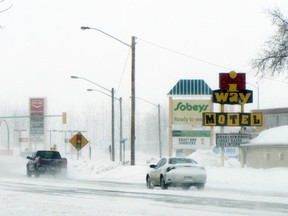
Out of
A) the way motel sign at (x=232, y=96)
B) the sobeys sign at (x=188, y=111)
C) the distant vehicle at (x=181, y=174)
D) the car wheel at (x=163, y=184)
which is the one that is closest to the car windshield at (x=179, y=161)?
the distant vehicle at (x=181, y=174)

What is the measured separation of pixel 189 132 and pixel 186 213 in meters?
36.4

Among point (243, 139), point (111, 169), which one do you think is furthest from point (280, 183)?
point (111, 169)

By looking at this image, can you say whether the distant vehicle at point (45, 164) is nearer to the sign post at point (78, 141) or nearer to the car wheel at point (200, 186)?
the sign post at point (78, 141)

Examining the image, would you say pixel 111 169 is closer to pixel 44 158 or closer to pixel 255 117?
pixel 44 158

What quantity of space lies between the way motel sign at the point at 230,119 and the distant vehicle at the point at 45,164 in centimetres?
959

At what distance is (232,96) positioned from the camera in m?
41.5

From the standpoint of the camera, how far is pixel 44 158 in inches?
1710

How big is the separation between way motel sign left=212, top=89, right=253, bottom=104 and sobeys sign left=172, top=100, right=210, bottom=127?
32.4 feet


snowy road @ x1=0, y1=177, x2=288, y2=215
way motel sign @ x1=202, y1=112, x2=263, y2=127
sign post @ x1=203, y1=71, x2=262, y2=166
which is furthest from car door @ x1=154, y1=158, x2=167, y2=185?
way motel sign @ x1=202, y1=112, x2=263, y2=127

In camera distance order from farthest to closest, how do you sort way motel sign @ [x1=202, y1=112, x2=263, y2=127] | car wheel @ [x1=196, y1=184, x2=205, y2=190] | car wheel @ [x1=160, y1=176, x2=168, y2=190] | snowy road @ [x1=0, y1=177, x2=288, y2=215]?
way motel sign @ [x1=202, y1=112, x2=263, y2=127] < car wheel @ [x1=196, y1=184, x2=205, y2=190] < car wheel @ [x1=160, y1=176, x2=168, y2=190] < snowy road @ [x1=0, y1=177, x2=288, y2=215]

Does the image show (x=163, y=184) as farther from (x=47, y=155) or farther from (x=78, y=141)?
(x=78, y=141)

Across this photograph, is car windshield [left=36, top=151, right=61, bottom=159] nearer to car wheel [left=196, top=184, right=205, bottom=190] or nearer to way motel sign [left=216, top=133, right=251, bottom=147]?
way motel sign [left=216, top=133, right=251, bottom=147]

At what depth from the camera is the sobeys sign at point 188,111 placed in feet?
169

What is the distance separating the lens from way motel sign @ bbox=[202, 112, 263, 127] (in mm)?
40250
